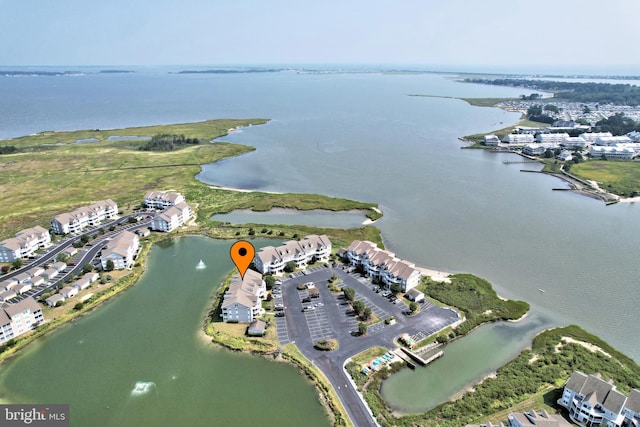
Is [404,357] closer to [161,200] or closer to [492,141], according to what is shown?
[161,200]

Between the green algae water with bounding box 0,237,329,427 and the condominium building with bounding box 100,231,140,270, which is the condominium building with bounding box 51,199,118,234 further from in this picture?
the green algae water with bounding box 0,237,329,427

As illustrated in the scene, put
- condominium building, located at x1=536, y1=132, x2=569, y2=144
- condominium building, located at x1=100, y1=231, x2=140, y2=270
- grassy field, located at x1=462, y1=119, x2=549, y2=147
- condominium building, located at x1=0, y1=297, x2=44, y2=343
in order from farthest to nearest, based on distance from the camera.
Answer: grassy field, located at x1=462, y1=119, x2=549, y2=147 < condominium building, located at x1=536, y1=132, x2=569, y2=144 < condominium building, located at x1=100, y1=231, x2=140, y2=270 < condominium building, located at x1=0, y1=297, x2=44, y2=343

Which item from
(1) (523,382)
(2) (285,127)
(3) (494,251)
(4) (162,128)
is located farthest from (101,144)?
(1) (523,382)

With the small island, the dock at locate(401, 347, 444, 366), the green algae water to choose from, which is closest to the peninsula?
the small island

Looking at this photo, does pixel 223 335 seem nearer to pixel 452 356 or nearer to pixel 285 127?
pixel 452 356

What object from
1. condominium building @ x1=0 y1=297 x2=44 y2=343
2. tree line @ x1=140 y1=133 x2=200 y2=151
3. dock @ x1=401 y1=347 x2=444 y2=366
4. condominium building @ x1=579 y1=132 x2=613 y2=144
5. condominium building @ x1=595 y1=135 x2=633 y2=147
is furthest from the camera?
condominium building @ x1=579 y1=132 x2=613 y2=144

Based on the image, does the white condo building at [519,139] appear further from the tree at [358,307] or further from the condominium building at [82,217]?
the condominium building at [82,217]
